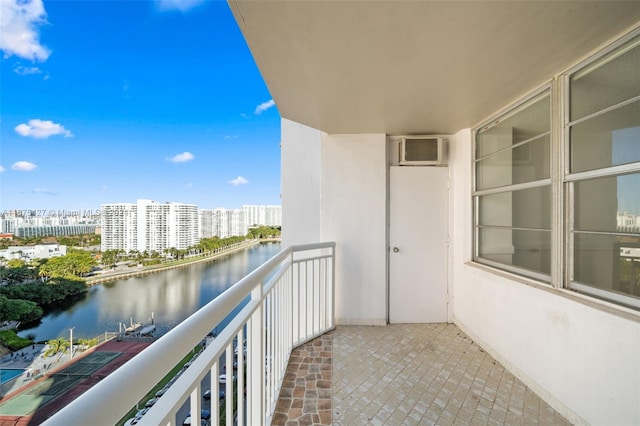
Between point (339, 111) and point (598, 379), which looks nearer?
point (598, 379)

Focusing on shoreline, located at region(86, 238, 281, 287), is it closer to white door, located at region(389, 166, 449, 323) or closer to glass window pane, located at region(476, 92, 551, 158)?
white door, located at region(389, 166, 449, 323)

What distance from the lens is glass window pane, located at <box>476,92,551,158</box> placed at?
7.30 feet

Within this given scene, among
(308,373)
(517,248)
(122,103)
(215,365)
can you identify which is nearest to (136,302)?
(308,373)

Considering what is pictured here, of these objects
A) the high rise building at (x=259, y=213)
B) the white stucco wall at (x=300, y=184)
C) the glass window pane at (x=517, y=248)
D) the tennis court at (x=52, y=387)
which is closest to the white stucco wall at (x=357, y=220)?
the white stucco wall at (x=300, y=184)

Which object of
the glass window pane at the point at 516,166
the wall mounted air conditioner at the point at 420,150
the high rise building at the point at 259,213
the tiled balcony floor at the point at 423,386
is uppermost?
the wall mounted air conditioner at the point at 420,150

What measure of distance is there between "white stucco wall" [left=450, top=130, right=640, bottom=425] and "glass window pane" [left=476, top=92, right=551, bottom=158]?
Answer: 0.19 meters

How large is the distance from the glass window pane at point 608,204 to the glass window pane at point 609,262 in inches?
2.9

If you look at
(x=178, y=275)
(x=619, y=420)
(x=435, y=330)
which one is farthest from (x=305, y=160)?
(x=619, y=420)

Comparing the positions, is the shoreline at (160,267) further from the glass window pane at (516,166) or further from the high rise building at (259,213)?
the glass window pane at (516,166)

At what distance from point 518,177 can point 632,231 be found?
3.45 feet

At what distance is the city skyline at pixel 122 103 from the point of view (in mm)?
4039

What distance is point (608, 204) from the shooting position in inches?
68.1

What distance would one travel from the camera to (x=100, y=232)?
3211mm

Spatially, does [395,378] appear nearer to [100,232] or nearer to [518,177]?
[518,177]
